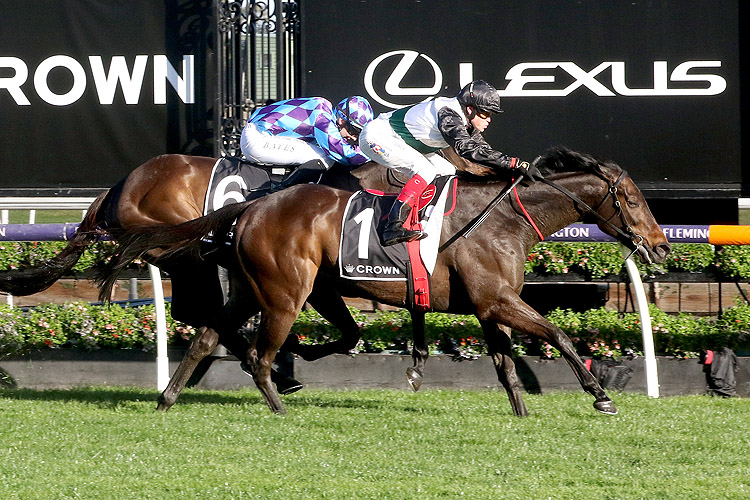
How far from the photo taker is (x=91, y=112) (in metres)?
7.18

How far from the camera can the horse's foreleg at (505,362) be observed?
16.9 feet

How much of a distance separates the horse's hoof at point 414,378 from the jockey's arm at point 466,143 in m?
1.26

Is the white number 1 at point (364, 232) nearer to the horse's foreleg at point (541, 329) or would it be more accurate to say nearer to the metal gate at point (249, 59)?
the horse's foreleg at point (541, 329)

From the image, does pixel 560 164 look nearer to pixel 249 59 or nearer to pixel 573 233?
pixel 573 233

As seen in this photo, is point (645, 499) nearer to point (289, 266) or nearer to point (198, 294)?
point (289, 266)

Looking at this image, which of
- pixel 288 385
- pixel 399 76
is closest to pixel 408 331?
pixel 288 385

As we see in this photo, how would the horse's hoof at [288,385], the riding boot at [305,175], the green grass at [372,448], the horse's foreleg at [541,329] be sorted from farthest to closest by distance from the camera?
1. the riding boot at [305,175]
2. the horse's hoof at [288,385]
3. the horse's foreleg at [541,329]
4. the green grass at [372,448]

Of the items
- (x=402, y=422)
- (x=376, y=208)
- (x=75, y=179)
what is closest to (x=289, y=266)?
(x=376, y=208)

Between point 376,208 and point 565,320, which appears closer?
point 376,208

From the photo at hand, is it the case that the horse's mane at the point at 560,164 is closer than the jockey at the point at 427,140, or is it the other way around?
the jockey at the point at 427,140

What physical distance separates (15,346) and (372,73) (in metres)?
2.86

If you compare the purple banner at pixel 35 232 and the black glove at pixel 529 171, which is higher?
the black glove at pixel 529 171

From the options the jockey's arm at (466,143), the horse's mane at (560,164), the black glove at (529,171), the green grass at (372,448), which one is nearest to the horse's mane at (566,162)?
the horse's mane at (560,164)

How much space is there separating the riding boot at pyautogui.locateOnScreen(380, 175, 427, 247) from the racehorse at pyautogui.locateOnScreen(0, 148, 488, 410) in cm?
76
